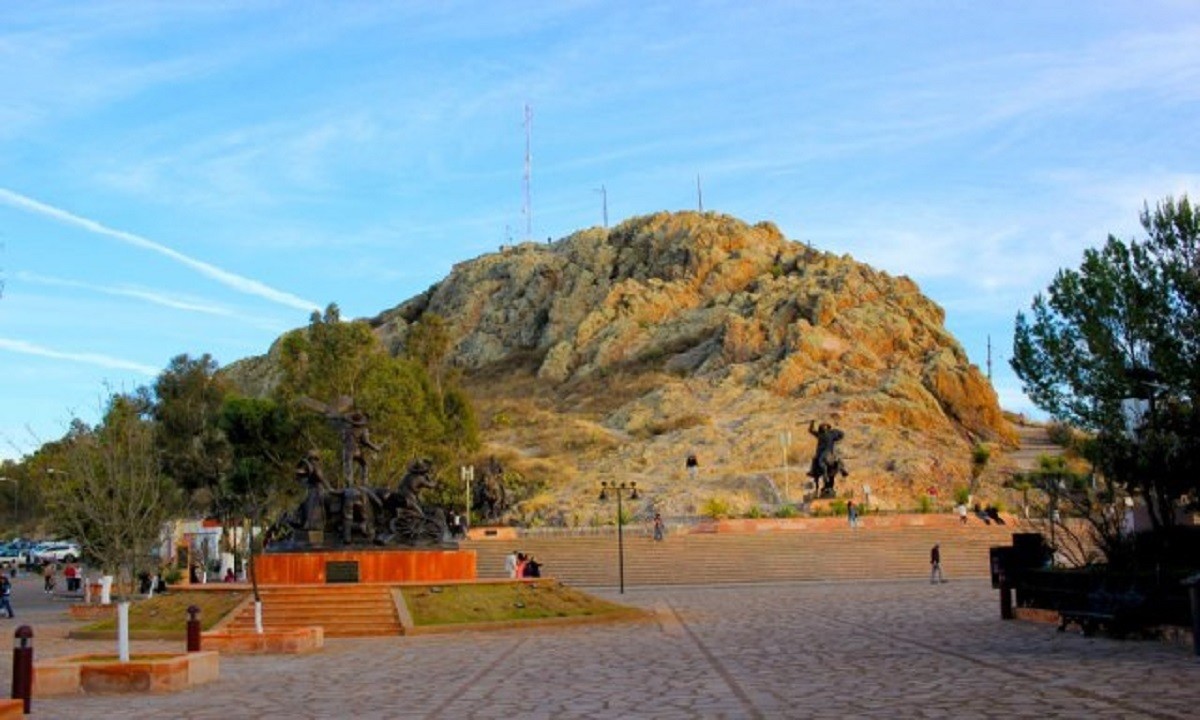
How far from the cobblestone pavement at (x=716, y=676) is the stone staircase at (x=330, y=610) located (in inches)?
51.8

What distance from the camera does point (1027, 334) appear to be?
32.7 meters

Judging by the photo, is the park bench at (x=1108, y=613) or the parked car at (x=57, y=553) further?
the parked car at (x=57, y=553)

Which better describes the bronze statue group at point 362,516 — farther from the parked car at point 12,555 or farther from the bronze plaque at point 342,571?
the parked car at point 12,555

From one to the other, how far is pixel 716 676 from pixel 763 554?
106 feet

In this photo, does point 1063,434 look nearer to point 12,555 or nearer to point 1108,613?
point 1108,613

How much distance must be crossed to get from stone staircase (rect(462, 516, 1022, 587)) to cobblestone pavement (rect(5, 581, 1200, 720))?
2044cm

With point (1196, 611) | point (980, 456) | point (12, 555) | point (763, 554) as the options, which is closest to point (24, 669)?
point (1196, 611)

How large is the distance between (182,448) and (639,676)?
53821mm

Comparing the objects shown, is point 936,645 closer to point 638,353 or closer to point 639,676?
point 639,676

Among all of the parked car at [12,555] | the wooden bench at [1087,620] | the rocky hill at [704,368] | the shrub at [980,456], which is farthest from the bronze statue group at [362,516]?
the shrub at [980,456]

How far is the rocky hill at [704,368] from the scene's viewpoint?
71.1 metres

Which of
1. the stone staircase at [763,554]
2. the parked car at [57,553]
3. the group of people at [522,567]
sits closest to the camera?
the group of people at [522,567]

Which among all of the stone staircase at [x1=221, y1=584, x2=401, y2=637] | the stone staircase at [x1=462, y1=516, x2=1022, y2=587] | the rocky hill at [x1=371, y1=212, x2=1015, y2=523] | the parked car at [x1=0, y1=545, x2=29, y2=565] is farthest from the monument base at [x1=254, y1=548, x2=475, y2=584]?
the parked car at [x1=0, y1=545, x2=29, y2=565]

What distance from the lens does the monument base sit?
27.5m
